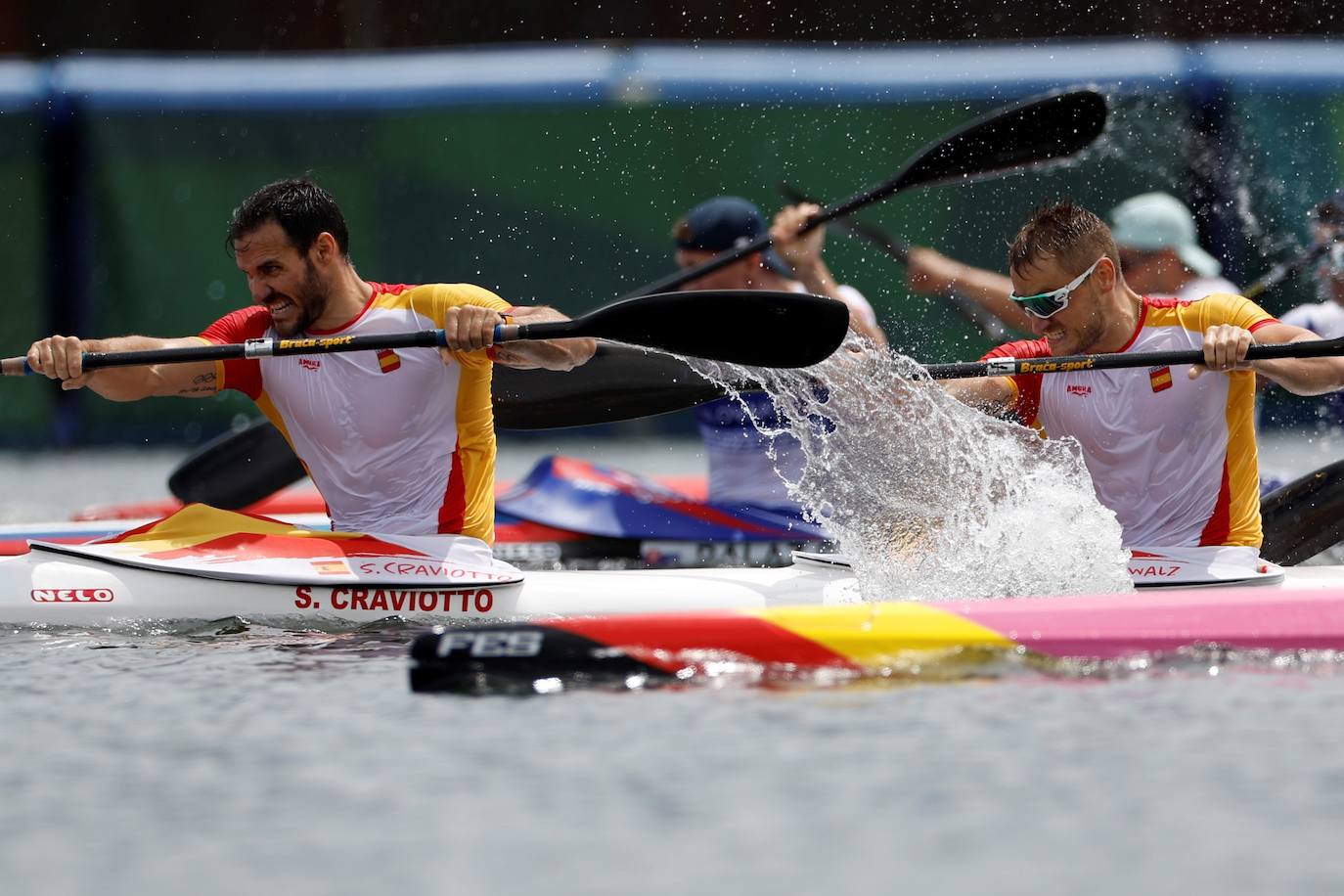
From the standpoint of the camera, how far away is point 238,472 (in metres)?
6.66

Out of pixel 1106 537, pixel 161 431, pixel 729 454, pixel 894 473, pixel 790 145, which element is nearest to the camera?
pixel 1106 537

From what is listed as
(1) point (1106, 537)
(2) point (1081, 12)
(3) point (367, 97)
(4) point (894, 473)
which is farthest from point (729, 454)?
(2) point (1081, 12)

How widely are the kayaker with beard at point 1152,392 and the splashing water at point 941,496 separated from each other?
18cm

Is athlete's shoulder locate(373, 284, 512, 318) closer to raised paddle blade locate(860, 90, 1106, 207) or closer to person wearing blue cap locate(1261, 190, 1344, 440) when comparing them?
raised paddle blade locate(860, 90, 1106, 207)

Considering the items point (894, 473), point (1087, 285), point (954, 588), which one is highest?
point (1087, 285)

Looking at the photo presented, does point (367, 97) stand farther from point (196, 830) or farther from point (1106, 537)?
point (196, 830)

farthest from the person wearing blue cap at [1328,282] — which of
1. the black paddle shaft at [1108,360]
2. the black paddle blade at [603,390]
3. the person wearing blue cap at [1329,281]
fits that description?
the black paddle blade at [603,390]

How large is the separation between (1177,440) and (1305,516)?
0.87 m

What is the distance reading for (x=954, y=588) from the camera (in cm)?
423

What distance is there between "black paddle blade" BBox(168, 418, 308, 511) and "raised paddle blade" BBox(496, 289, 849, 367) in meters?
2.57

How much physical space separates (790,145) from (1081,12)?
8.01 ft

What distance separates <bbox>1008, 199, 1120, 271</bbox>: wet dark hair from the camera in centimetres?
433

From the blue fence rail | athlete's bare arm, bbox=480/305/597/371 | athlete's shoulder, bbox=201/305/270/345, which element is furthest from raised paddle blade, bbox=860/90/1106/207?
the blue fence rail

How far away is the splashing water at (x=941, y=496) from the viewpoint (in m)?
4.20
